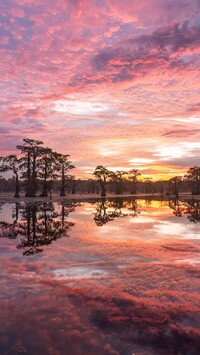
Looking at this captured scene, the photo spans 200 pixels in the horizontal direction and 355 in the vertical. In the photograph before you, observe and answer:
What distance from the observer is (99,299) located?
19.7 feet

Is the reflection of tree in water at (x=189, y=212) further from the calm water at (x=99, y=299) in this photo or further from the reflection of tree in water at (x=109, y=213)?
the calm water at (x=99, y=299)

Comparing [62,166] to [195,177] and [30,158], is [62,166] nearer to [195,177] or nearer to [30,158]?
[30,158]

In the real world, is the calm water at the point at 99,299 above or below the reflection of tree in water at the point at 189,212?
below

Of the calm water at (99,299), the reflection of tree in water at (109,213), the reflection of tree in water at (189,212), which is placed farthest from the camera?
the reflection of tree in water at (189,212)

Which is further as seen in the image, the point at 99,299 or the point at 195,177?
the point at 195,177

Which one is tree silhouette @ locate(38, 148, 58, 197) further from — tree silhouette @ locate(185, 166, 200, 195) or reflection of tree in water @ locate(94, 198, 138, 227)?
tree silhouette @ locate(185, 166, 200, 195)

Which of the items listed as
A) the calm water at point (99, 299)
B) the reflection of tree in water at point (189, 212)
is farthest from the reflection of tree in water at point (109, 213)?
the calm water at point (99, 299)

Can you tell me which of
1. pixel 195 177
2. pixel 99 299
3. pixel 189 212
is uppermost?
pixel 195 177

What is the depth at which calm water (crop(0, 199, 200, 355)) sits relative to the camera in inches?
172

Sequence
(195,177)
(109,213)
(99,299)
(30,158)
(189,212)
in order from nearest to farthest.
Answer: (99,299) < (109,213) < (189,212) < (30,158) < (195,177)

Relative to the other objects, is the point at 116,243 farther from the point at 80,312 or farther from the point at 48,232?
the point at 80,312

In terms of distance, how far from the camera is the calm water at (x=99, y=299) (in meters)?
4.36

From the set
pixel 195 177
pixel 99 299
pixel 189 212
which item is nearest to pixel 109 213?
pixel 189 212

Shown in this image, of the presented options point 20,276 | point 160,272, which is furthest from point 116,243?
point 20,276
